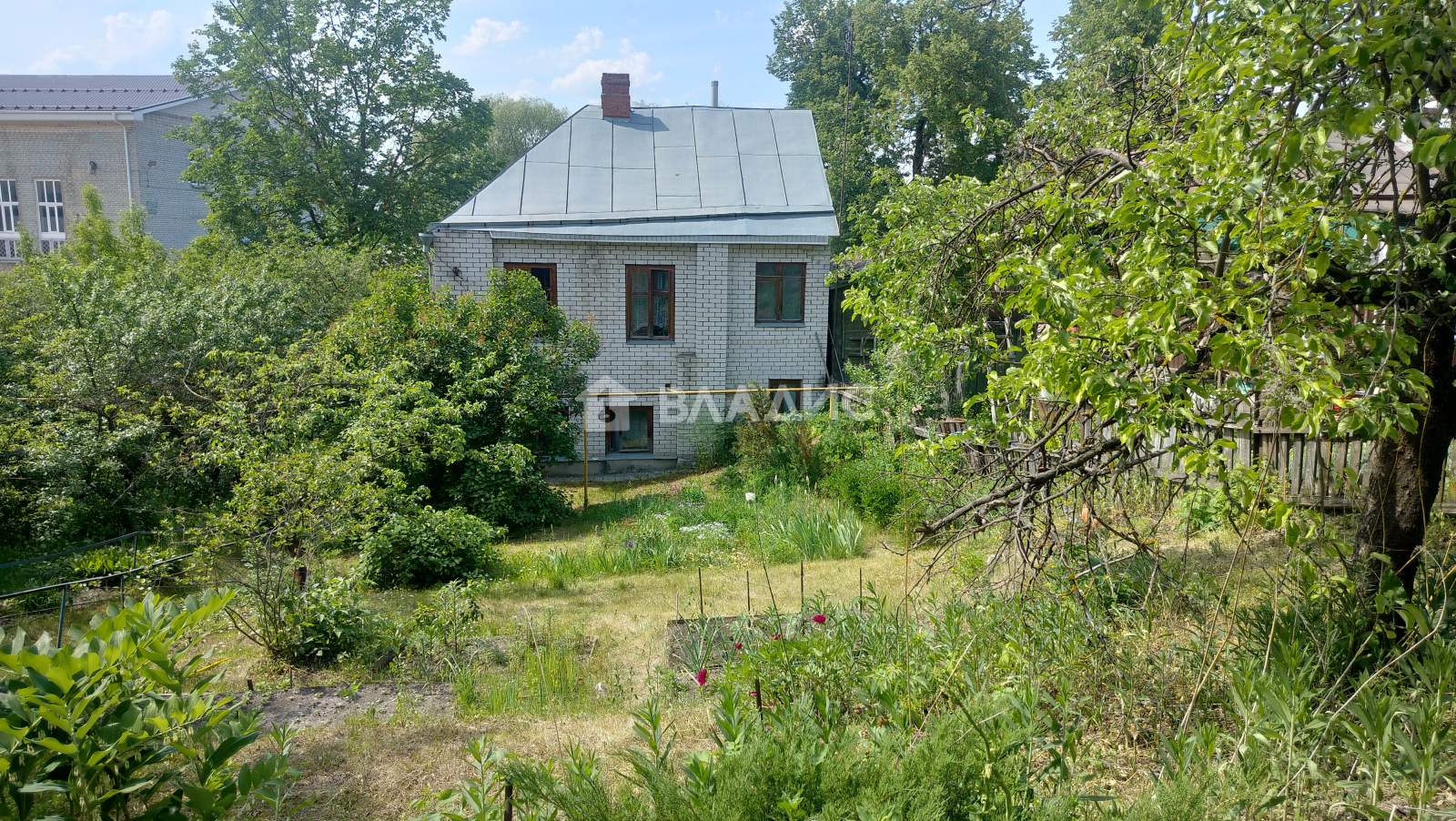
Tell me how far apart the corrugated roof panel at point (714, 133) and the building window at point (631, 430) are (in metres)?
5.79

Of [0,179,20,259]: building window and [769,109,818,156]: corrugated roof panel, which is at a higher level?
[769,109,818,156]: corrugated roof panel

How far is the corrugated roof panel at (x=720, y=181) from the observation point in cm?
1623

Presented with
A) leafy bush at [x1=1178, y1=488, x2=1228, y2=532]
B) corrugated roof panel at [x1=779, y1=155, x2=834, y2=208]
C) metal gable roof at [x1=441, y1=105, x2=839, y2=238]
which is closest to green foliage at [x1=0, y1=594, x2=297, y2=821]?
leafy bush at [x1=1178, y1=488, x2=1228, y2=532]

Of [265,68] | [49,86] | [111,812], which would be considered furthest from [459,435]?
[49,86]

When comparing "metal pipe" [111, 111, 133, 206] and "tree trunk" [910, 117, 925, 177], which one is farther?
"tree trunk" [910, 117, 925, 177]

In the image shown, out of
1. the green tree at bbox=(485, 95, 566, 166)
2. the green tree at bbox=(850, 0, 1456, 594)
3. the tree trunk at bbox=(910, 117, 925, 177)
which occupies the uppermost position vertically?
the green tree at bbox=(485, 95, 566, 166)

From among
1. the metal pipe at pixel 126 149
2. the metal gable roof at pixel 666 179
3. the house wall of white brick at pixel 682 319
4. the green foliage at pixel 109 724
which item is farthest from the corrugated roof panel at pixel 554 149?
the metal pipe at pixel 126 149

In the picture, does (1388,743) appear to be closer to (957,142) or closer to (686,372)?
(686,372)

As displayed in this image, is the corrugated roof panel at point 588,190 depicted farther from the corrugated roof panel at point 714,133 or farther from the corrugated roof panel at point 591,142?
the corrugated roof panel at point 714,133

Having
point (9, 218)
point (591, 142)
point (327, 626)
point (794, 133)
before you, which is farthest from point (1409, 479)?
point (9, 218)

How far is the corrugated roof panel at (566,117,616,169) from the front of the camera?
1672 cm

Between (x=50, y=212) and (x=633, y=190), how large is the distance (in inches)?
923

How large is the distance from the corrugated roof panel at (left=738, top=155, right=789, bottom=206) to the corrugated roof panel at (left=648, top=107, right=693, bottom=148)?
1461 mm

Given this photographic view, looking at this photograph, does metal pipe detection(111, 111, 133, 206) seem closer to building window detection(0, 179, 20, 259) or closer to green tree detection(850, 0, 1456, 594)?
building window detection(0, 179, 20, 259)
